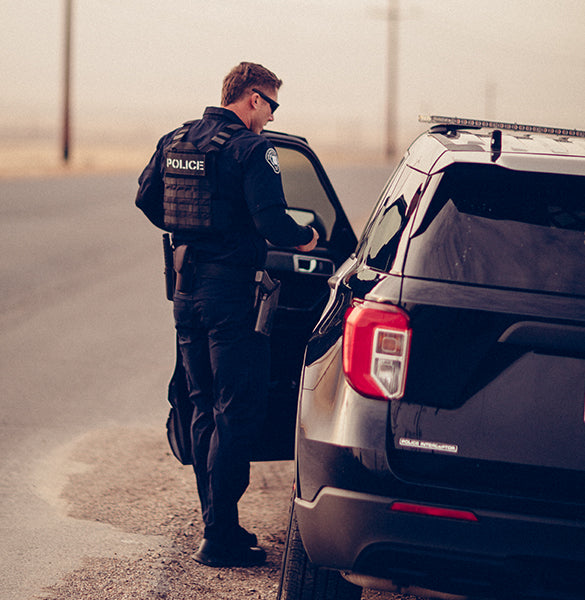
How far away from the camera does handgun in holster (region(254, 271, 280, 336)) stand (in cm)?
384

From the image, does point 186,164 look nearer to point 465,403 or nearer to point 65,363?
point 465,403

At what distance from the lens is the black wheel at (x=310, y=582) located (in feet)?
10.0

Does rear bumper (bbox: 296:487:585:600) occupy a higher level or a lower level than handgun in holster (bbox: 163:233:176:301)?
lower

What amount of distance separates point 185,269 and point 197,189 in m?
0.34

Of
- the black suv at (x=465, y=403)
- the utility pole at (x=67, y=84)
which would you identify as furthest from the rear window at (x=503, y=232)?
the utility pole at (x=67, y=84)

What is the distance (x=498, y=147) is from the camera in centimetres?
293

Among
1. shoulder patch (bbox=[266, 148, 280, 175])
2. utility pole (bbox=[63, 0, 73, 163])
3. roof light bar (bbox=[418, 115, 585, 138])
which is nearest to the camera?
roof light bar (bbox=[418, 115, 585, 138])

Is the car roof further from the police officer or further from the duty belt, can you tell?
the duty belt

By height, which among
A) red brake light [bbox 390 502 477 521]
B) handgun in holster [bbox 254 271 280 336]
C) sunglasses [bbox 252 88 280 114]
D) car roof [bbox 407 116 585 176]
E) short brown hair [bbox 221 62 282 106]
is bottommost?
red brake light [bbox 390 502 477 521]

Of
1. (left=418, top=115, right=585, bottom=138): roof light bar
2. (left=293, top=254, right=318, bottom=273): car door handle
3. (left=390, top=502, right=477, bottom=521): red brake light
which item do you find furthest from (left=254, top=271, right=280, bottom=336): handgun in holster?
(left=390, top=502, right=477, bottom=521): red brake light

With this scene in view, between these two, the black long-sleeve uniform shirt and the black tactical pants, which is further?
the black tactical pants

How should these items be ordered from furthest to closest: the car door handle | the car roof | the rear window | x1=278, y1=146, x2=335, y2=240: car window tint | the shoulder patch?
x1=278, y1=146, x2=335, y2=240: car window tint
the car door handle
the shoulder patch
the car roof
the rear window

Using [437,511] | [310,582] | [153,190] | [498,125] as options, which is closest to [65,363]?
[153,190]

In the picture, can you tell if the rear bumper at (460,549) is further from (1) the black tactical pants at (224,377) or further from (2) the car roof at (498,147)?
(1) the black tactical pants at (224,377)
